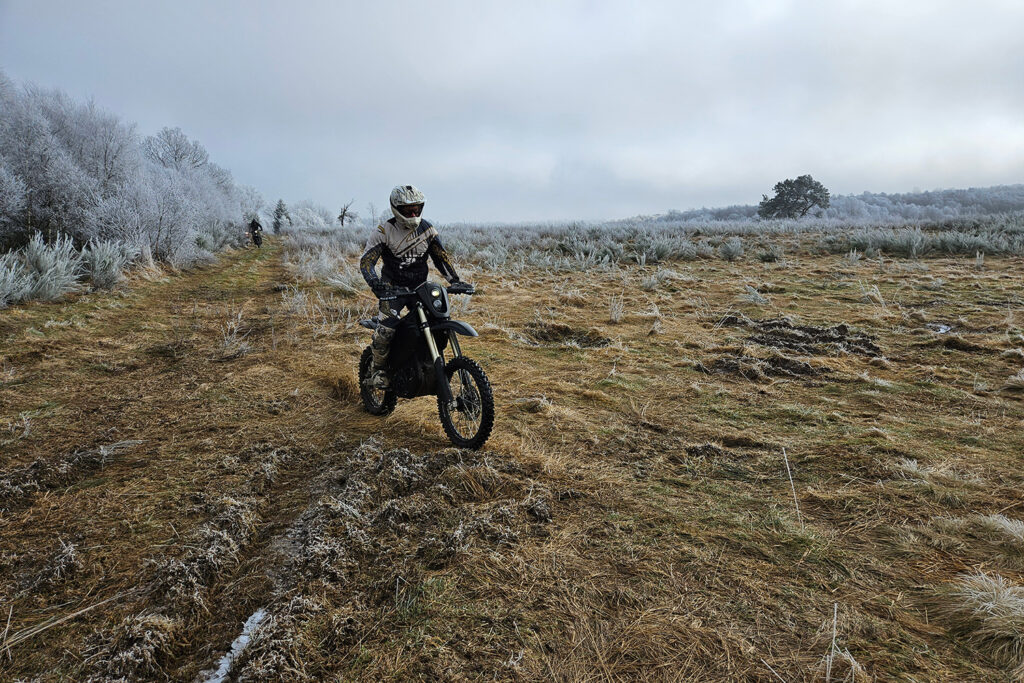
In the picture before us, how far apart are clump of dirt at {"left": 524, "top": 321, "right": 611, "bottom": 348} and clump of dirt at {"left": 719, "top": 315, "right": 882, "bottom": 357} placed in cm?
208

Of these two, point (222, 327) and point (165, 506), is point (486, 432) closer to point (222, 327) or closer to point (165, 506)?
point (165, 506)

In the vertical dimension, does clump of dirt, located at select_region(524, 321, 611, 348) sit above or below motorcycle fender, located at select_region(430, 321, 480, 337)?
below

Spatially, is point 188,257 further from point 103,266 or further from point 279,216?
point 279,216

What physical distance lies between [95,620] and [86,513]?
105 cm

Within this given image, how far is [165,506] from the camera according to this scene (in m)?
2.81

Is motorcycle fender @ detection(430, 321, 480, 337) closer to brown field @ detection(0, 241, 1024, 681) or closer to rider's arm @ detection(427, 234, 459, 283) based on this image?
rider's arm @ detection(427, 234, 459, 283)

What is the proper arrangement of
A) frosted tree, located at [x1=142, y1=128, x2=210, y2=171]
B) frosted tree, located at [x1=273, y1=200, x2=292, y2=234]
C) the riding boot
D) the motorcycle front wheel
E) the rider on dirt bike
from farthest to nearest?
frosted tree, located at [x1=273, y1=200, x2=292, y2=234]
frosted tree, located at [x1=142, y1=128, x2=210, y2=171]
the riding boot
the rider on dirt bike
the motorcycle front wheel

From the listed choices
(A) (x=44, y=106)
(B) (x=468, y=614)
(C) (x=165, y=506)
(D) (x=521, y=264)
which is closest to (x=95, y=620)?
(C) (x=165, y=506)

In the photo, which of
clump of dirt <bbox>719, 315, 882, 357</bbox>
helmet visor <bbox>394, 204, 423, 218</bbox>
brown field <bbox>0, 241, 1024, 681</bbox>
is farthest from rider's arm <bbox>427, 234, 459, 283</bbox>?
clump of dirt <bbox>719, 315, 882, 357</bbox>

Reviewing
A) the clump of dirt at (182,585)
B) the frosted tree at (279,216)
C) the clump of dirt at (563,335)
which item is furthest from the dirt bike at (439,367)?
the frosted tree at (279,216)

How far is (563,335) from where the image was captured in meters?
7.12

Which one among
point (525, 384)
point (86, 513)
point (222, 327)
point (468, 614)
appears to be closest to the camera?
point (468, 614)

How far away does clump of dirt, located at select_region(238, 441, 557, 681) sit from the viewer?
1842 millimetres

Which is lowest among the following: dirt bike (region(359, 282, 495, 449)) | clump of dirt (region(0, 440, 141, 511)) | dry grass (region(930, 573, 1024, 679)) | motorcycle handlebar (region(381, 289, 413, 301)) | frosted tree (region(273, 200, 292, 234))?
dry grass (region(930, 573, 1024, 679))
